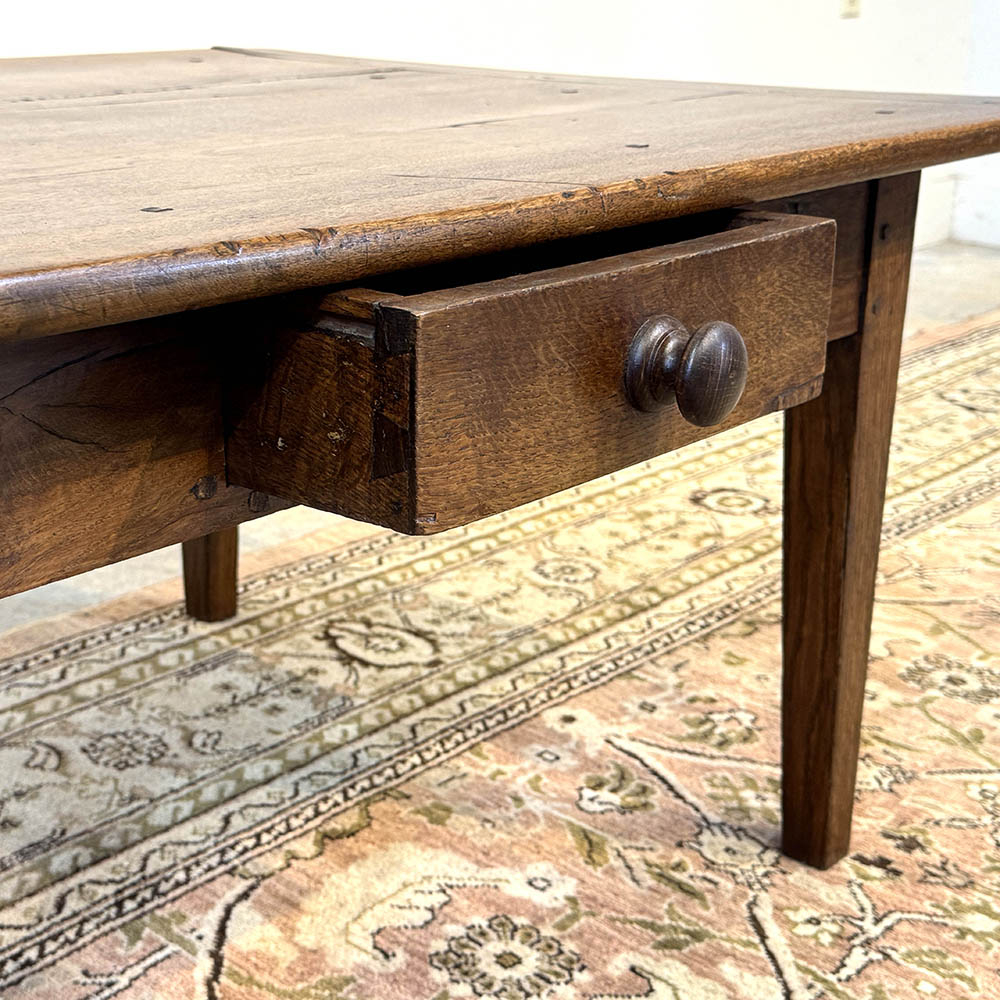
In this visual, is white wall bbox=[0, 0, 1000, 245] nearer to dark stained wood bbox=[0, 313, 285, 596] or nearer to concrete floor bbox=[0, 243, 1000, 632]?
concrete floor bbox=[0, 243, 1000, 632]

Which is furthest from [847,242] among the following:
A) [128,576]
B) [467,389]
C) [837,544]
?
[128,576]

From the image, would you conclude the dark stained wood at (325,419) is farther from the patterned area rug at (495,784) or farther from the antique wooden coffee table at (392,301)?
the patterned area rug at (495,784)

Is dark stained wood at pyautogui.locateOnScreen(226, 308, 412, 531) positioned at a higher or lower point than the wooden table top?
lower

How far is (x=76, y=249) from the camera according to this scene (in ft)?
1.53

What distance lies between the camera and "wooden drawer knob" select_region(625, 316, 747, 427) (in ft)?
1.98

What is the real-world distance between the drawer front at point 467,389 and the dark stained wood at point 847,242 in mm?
213

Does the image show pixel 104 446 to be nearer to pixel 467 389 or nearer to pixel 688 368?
pixel 467 389

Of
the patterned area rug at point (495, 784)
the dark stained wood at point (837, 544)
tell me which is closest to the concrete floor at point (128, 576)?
the patterned area rug at point (495, 784)

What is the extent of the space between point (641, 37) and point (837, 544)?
85.0 inches

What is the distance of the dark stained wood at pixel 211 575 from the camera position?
1.48 meters

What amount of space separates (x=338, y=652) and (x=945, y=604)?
0.73 meters

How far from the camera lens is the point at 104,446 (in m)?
0.53

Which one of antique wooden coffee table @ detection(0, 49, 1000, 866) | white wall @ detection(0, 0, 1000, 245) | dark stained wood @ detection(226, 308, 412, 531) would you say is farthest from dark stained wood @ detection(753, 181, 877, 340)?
white wall @ detection(0, 0, 1000, 245)

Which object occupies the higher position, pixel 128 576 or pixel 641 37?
pixel 641 37
